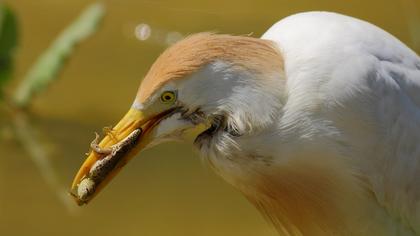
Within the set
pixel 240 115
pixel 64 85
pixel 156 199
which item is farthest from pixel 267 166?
pixel 64 85

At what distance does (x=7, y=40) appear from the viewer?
523 cm

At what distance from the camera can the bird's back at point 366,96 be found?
2.66 metres

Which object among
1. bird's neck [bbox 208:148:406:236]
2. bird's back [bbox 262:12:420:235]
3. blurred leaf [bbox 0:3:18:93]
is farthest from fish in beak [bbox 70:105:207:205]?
blurred leaf [bbox 0:3:18:93]

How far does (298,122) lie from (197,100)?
9.8 inches

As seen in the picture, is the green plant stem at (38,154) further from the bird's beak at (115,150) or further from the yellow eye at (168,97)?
the yellow eye at (168,97)

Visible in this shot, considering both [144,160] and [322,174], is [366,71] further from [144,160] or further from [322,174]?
[144,160]

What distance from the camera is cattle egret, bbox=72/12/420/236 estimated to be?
2.55m

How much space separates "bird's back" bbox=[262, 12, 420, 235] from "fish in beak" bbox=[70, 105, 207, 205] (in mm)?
259

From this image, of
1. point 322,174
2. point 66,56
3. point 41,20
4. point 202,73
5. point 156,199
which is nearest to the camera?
point 202,73

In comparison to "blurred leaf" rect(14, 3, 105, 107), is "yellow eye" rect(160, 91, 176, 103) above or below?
below

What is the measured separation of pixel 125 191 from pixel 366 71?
87.0 inches

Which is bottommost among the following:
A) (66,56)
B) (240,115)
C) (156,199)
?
(156,199)

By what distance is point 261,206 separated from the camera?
281 centimetres

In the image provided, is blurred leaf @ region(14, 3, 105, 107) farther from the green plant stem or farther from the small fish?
the small fish
